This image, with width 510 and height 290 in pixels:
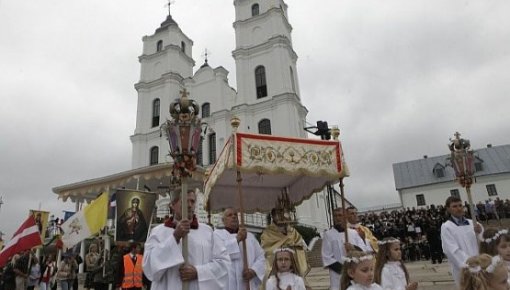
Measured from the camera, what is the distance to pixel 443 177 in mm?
50344

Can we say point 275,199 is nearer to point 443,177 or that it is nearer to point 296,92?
point 296,92

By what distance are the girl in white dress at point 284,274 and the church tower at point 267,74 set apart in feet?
81.4

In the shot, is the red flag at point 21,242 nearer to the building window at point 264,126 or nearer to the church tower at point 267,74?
the church tower at point 267,74

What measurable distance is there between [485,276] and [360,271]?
123cm

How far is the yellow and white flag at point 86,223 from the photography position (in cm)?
1138

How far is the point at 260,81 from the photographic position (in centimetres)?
3319

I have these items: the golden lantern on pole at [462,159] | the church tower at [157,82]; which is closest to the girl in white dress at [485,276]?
the golden lantern on pole at [462,159]

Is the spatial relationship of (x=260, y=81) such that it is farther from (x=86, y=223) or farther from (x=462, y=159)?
(x=462, y=159)

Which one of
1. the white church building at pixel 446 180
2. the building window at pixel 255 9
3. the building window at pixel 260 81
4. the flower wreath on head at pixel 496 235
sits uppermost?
the building window at pixel 255 9

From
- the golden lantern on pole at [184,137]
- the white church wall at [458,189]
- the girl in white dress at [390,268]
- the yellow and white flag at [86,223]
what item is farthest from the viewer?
the white church wall at [458,189]

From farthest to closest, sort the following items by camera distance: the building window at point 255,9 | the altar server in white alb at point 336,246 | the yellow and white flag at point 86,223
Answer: the building window at point 255,9, the yellow and white flag at point 86,223, the altar server in white alb at point 336,246

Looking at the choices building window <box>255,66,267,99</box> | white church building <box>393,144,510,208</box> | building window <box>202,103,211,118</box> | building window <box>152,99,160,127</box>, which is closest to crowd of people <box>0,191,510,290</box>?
building window <box>255,66,267,99</box>

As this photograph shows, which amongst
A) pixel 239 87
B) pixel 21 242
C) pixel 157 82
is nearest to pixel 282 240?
pixel 21 242

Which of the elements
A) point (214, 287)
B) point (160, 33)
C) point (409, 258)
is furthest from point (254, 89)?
point (214, 287)
